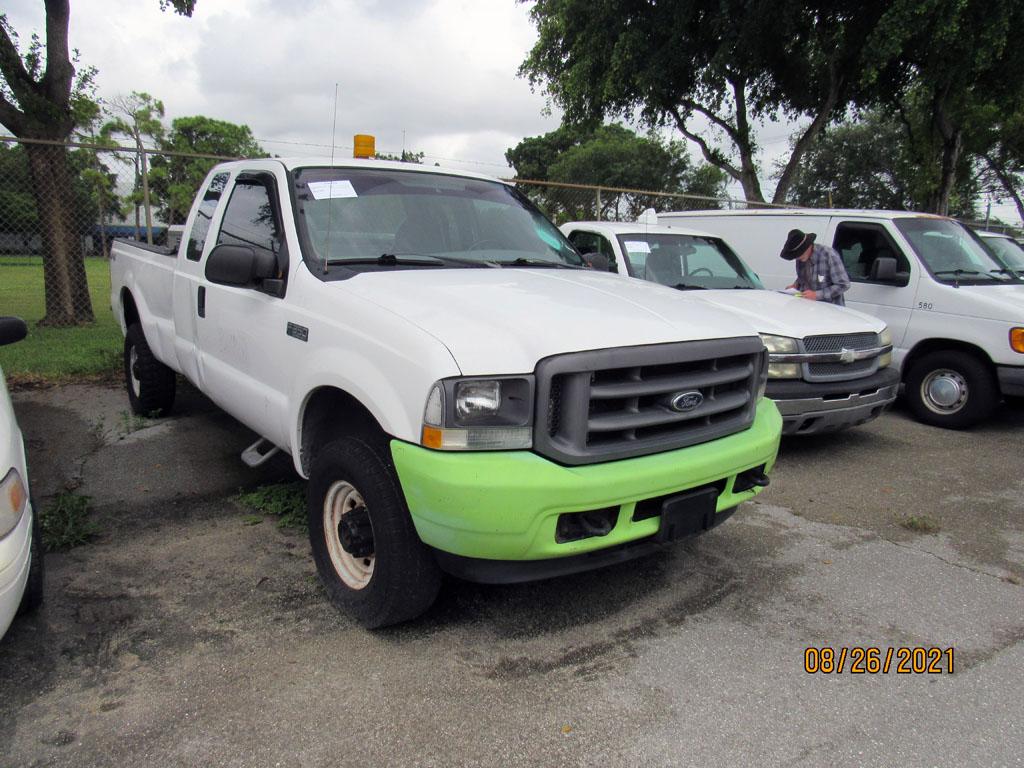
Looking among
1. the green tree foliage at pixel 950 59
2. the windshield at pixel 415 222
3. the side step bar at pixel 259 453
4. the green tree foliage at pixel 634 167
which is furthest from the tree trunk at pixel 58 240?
the green tree foliage at pixel 634 167

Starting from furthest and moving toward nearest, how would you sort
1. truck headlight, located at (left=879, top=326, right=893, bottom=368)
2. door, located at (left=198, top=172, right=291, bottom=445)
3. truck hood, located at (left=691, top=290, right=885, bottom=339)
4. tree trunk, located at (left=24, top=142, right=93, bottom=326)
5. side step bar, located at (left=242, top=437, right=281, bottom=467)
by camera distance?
tree trunk, located at (left=24, top=142, right=93, bottom=326) < truck headlight, located at (left=879, top=326, right=893, bottom=368) < truck hood, located at (left=691, top=290, right=885, bottom=339) < side step bar, located at (left=242, top=437, right=281, bottom=467) < door, located at (left=198, top=172, right=291, bottom=445)

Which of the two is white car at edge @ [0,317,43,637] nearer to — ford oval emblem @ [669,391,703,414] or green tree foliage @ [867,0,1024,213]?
ford oval emblem @ [669,391,703,414]

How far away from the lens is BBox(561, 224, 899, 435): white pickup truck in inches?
201

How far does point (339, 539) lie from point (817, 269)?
5514mm

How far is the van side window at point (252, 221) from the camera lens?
3535 millimetres

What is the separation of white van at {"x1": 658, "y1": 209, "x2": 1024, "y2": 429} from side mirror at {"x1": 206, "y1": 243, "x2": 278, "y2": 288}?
5.74 meters

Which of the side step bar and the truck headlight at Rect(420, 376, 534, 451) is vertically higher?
the truck headlight at Rect(420, 376, 534, 451)

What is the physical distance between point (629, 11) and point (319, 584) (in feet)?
48.1

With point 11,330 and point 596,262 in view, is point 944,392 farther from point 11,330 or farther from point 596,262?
point 11,330

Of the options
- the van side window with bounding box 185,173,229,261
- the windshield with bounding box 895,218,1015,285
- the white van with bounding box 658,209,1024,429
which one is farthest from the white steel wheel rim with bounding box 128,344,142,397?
the windshield with bounding box 895,218,1015,285

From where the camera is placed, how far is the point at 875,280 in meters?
6.80

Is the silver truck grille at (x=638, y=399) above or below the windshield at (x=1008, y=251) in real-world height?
below

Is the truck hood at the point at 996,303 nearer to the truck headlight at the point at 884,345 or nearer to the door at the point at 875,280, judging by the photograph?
the door at the point at 875,280

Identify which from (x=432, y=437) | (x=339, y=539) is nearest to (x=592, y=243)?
(x=339, y=539)
